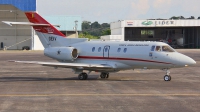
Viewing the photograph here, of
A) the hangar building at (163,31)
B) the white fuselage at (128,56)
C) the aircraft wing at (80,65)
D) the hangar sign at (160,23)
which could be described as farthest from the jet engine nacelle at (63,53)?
the hangar sign at (160,23)

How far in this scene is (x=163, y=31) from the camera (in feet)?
365

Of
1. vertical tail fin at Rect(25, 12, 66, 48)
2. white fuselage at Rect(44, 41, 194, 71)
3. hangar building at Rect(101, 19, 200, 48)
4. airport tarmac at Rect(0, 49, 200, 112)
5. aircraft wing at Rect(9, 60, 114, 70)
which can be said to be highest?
hangar building at Rect(101, 19, 200, 48)

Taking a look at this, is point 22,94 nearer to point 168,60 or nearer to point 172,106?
point 172,106

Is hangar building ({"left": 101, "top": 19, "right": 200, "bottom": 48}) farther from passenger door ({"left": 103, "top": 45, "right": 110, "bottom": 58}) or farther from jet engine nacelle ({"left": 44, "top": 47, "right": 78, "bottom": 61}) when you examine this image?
passenger door ({"left": 103, "top": 45, "right": 110, "bottom": 58})

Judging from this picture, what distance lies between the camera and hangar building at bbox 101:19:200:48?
9481 cm

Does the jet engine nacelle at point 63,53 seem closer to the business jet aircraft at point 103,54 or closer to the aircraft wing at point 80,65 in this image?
the business jet aircraft at point 103,54

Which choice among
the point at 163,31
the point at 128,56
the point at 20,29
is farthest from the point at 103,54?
the point at 163,31

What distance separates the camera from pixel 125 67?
26.2 m

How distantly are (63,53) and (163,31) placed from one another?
282ft

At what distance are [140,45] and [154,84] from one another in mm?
3308

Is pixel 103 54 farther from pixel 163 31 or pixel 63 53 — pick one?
pixel 163 31

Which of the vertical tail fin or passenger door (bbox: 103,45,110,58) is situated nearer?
passenger door (bbox: 103,45,110,58)

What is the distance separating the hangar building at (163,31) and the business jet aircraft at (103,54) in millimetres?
64412

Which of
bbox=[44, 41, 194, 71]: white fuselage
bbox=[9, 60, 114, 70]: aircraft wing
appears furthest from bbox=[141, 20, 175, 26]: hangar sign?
Answer: bbox=[9, 60, 114, 70]: aircraft wing
